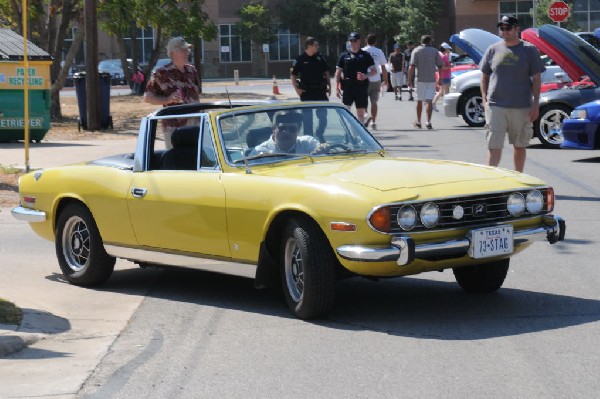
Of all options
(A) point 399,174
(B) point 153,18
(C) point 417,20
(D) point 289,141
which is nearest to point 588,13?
(C) point 417,20

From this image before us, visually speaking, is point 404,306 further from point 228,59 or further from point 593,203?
point 228,59

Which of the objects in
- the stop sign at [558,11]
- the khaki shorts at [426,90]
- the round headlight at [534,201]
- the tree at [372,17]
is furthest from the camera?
the tree at [372,17]

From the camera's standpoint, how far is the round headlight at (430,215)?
7242mm

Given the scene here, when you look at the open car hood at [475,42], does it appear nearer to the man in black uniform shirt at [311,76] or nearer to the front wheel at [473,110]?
the front wheel at [473,110]

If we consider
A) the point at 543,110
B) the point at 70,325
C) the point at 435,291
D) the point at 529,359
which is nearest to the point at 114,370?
the point at 70,325

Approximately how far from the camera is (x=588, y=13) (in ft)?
218

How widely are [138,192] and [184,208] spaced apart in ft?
1.80

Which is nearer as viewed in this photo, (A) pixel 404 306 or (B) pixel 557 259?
(A) pixel 404 306

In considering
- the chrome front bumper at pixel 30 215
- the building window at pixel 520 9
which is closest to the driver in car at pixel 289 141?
the chrome front bumper at pixel 30 215

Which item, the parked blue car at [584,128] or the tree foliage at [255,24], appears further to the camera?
the tree foliage at [255,24]

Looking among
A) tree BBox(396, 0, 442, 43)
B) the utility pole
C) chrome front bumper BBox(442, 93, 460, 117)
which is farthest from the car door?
tree BBox(396, 0, 442, 43)

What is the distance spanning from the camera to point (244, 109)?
8625 millimetres

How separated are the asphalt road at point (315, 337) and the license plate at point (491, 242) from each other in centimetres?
43

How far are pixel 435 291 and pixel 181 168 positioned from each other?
2.00 meters
